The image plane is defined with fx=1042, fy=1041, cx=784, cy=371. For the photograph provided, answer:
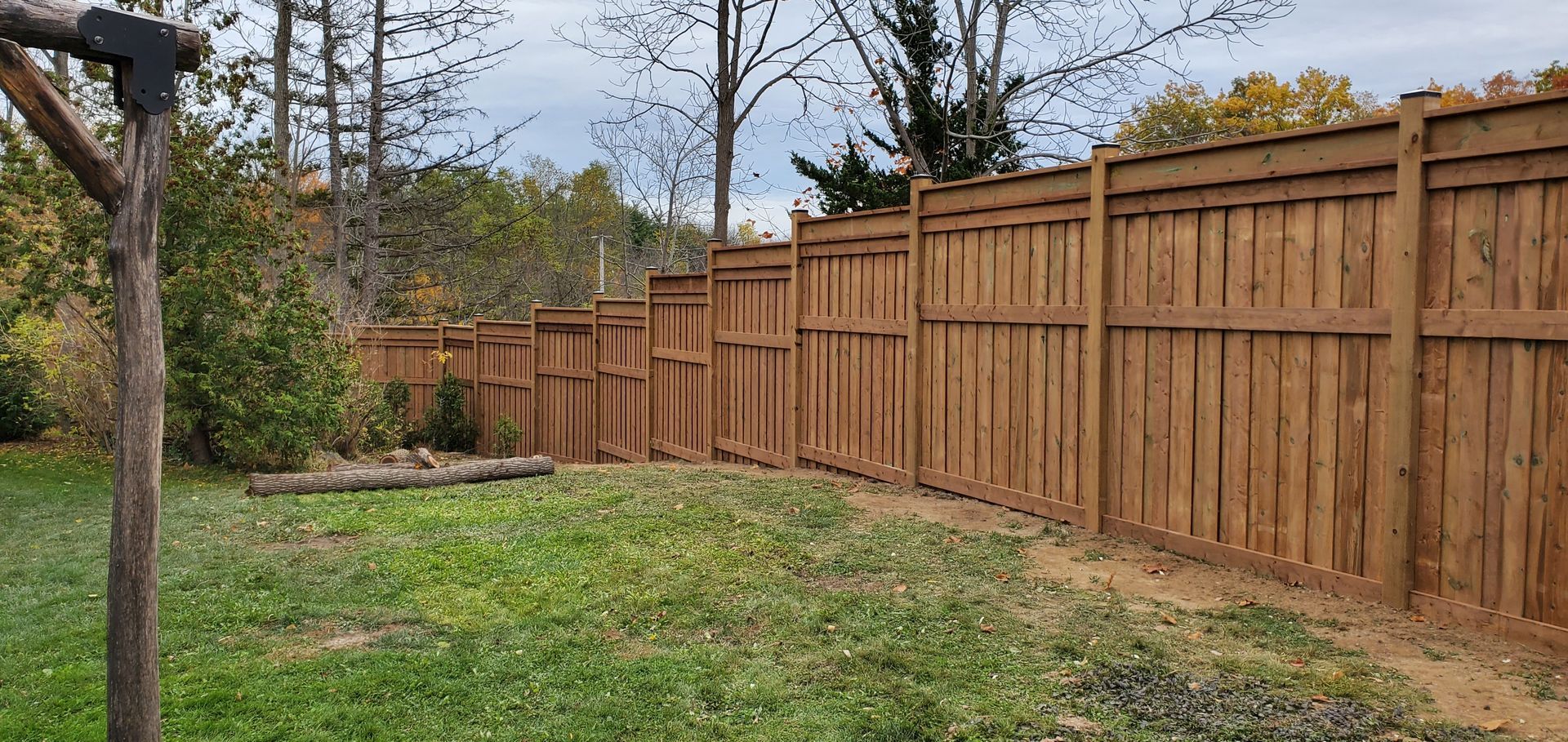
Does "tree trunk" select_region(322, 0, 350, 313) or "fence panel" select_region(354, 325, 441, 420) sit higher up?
"tree trunk" select_region(322, 0, 350, 313)

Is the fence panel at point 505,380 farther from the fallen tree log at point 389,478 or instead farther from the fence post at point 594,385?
the fallen tree log at point 389,478

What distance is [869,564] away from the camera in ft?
19.1

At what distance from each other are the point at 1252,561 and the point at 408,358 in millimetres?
14383

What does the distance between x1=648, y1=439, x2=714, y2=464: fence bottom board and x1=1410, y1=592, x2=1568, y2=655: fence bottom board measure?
704cm

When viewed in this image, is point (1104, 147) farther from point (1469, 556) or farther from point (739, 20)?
point (739, 20)

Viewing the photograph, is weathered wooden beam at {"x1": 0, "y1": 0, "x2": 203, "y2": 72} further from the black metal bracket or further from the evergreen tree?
the evergreen tree

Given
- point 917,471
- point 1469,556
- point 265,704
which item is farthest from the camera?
point 917,471

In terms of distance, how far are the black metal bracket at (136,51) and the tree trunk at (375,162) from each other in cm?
1714

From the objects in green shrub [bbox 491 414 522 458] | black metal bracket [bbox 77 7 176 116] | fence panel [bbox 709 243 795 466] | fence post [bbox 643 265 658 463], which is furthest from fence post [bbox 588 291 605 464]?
black metal bracket [bbox 77 7 176 116]

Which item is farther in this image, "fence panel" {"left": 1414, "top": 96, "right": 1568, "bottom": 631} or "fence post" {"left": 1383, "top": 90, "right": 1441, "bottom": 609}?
"fence post" {"left": 1383, "top": 90, "right": 1441, "bottom": 609}

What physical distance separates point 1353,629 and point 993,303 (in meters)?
3.23

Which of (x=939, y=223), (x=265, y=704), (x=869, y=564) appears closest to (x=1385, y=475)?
(x=869, y=564)

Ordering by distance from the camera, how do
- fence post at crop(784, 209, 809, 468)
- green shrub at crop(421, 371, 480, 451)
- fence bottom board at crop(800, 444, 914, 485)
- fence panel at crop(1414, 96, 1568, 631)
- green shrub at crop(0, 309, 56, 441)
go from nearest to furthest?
fence panel at crop(1414, 96, 1568, 631) < fence bottom board at crop(800, 444, 914, 485) < fence post at crop(784, 209, 809, 468) < green shrub at crop(0, 309, 56, 441) < green shrub at crop(421, 371, 480, 451)

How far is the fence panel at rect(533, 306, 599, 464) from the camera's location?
1317 centimetres
